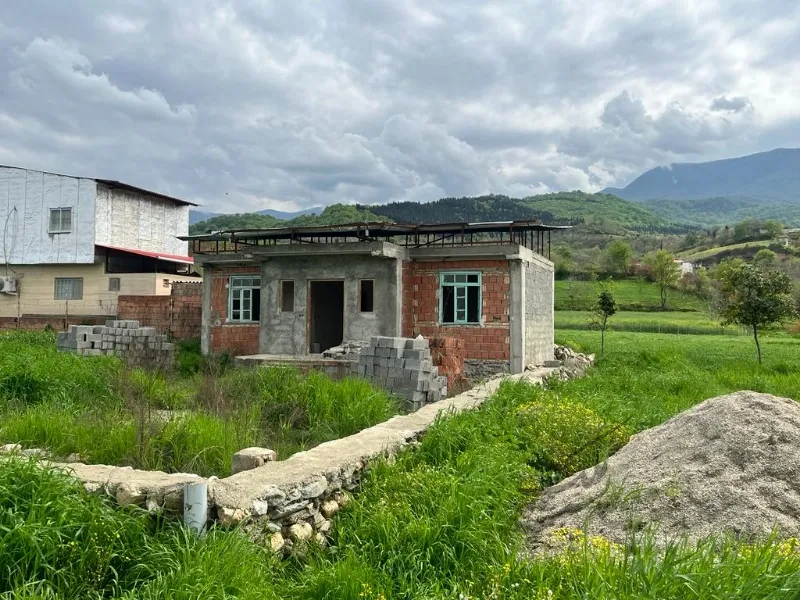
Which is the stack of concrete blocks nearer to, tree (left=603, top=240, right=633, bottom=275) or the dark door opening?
the dark door opening

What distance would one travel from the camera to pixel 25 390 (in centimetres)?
992

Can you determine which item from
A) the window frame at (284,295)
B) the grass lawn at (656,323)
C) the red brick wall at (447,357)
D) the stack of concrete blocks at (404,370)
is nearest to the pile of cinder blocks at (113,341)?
the window frame at (284,295)

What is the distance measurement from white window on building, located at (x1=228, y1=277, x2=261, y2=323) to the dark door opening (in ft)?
6.28

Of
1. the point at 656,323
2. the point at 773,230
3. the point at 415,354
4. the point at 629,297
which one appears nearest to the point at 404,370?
the point at 415,354

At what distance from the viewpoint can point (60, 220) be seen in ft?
88.9

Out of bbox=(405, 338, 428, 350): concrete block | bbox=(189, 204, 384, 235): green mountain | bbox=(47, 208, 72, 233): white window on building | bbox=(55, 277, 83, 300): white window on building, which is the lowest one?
bbox=(405, 338, 428, 350): concrete block

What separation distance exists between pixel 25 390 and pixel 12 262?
21250mm

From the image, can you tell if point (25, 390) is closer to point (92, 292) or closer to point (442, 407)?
point (442, 407)

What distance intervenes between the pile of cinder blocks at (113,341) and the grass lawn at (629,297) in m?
37.0

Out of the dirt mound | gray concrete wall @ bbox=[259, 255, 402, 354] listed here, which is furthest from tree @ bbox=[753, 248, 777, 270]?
the dirt mound

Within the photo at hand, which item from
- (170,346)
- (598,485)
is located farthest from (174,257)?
(598,485)

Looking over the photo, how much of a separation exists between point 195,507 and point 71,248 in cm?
2623

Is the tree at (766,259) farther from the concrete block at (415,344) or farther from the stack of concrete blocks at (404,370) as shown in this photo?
the stack of concrete blocks at (404,370)

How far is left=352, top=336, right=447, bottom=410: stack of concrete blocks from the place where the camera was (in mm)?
11516
